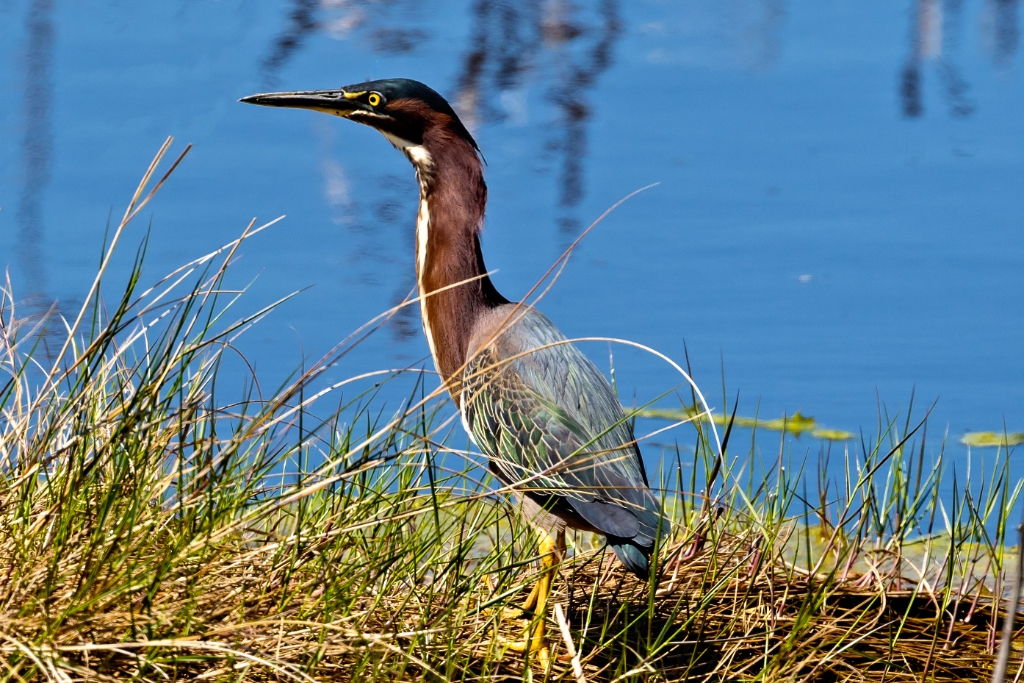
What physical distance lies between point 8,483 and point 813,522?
2520 mm

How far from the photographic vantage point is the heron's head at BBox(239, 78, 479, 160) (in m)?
3.34

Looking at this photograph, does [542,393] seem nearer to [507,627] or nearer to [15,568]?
[507,627]

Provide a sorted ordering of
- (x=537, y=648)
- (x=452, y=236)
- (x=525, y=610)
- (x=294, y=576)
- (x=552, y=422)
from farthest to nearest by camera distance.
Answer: (x=452, y=236), (x=552, y=422), (x=525, y=610), (x=537, y=648), (x=294, y=576)

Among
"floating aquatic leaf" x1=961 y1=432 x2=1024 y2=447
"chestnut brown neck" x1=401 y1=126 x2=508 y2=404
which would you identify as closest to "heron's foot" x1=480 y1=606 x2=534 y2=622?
"chestnut brown neck" x1=401 y1=126 x2=508 y2=404

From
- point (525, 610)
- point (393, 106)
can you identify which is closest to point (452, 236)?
point (393, 106)

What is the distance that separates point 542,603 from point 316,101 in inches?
56.2

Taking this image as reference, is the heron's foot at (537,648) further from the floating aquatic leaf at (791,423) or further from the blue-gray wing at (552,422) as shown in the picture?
the floating aquatic leaf at (791,423)

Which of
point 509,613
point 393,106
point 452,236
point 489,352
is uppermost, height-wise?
point 393,106

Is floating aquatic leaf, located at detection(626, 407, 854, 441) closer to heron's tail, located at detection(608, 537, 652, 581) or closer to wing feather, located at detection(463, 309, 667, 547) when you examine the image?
wing feather, located at detection(463, 309, 667, 547)

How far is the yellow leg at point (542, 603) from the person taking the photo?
2348 mm

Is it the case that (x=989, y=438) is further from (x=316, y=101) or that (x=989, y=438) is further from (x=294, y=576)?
(x=294, y=576)

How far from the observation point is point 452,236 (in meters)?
3.37

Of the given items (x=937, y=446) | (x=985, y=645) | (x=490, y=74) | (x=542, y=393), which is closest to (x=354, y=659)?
(x=542, y=393)

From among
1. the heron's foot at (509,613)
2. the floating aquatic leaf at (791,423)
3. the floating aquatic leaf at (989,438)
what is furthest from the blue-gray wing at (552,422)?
the floating aquatic leaf at (989,438)
